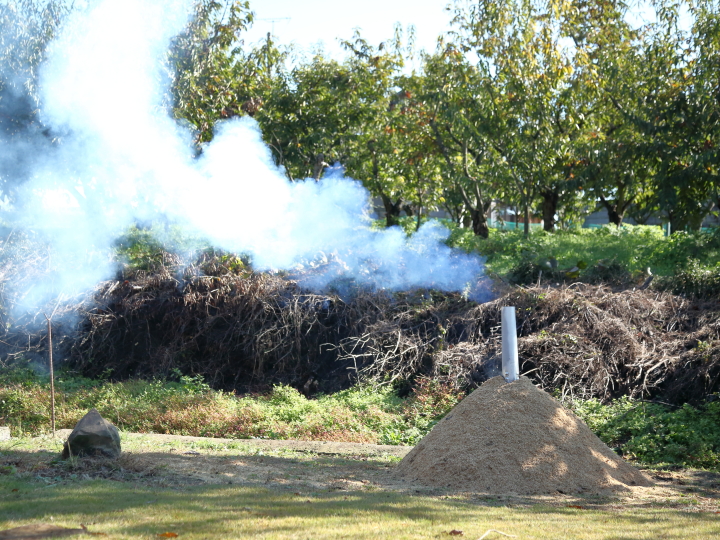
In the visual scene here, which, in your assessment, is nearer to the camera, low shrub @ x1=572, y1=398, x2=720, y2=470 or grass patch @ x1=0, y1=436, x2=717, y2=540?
grass patch @ x1=0, y1=436, x2=717, y2=540

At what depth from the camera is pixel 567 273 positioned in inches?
558

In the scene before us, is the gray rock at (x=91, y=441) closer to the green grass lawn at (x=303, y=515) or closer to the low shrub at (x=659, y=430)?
the green grass lawn at (x=303, y=515)

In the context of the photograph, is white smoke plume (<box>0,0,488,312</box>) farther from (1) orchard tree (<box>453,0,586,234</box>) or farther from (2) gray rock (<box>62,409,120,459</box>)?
(2) gray rock (<box>62,409,120,459</box>)

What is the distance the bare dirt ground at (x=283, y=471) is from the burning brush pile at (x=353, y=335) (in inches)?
126

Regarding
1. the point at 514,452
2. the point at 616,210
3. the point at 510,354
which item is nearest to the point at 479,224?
the point at 616,210

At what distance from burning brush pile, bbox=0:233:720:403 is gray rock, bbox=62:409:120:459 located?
5553 mm

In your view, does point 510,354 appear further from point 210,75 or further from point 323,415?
point 210,75

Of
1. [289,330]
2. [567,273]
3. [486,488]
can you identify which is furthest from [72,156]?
[486,488]

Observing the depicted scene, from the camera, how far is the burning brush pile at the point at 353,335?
11.4 meters

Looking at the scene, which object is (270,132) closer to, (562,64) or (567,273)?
(562,64)

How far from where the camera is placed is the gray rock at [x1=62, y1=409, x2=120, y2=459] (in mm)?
7102

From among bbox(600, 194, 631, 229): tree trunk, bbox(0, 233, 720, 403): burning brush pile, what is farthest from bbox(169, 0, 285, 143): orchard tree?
bbox(600, 194, 631, 229): tree trunk

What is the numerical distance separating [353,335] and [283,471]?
20.5ft

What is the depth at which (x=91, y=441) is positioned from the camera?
7.11 meters
